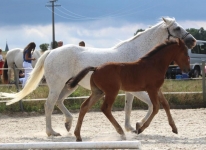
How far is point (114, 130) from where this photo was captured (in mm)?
9430

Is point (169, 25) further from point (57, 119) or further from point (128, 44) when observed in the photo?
point (57, 119)

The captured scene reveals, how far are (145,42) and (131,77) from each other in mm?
1710

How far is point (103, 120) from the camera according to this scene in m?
11.1

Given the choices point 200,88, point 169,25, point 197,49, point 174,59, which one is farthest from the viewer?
point 197,49

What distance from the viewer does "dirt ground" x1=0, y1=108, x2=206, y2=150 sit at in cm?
748

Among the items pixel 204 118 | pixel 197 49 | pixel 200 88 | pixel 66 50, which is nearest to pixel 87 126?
pixel 66 50

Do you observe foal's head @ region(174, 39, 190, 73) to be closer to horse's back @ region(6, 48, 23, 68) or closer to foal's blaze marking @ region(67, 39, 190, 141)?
foal's blaze marking @ region(67, 39, 190, 141)

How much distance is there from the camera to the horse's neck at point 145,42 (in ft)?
29.5

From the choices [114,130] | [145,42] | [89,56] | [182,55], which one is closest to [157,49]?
[182,55]

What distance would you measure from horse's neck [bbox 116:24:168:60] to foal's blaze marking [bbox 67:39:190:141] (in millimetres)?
1158

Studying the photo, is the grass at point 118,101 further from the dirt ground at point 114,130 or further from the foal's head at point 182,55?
the foal's head at point 182,55

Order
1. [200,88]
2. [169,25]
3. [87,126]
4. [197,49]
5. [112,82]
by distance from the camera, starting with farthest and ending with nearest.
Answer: [197,49]
[200,88]
[87,126]
[169,25]
[112,82]

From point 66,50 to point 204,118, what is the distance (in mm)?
3758

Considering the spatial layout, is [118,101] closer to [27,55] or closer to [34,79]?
[27,55]
